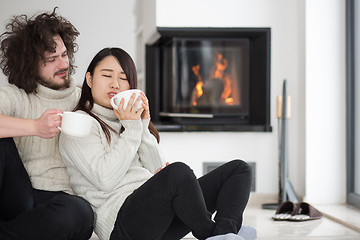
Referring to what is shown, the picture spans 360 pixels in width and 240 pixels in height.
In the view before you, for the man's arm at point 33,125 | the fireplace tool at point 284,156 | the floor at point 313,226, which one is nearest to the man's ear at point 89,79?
the man's arm at point 33,125

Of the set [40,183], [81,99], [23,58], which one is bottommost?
[40,183]

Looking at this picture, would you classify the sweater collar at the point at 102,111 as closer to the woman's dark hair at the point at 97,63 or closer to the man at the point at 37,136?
the woman's dark hair at the point at 97,63

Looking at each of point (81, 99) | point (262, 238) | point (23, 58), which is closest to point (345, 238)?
point (262, 238)

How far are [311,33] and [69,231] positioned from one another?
8.14ft

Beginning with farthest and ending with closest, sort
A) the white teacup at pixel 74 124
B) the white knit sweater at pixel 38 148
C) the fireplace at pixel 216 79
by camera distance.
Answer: the fireplace at pixel 216 79 < the white knit sweater at pixel 38 148 < the white teacup at pixel 74 124

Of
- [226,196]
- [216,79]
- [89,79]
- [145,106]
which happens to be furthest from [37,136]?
[216,79]

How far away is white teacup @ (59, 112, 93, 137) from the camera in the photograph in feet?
5.34

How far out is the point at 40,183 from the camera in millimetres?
1846

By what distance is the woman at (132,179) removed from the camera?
1.69 metres

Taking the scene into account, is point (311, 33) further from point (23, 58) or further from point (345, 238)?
point (23, 58)

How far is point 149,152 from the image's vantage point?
194 centimetres

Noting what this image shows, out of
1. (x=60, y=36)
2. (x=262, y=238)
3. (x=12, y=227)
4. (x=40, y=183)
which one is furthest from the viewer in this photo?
(x=262, y=238)

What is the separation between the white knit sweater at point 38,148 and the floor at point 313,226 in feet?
3.09

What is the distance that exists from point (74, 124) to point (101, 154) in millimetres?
166
